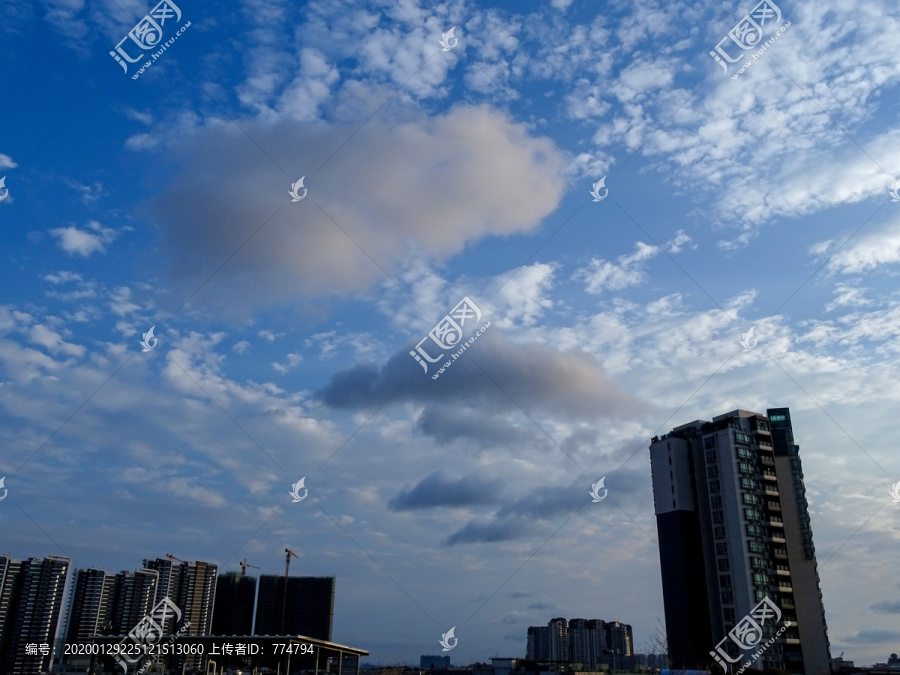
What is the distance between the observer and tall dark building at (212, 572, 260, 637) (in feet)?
433

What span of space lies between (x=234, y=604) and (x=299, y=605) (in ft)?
50.0

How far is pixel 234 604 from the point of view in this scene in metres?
135

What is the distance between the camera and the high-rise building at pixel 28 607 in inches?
4363

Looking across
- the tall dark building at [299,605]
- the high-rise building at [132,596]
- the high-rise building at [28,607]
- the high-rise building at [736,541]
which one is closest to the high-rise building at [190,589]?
the high-rise building at [132,596]

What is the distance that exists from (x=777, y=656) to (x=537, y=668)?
39.6 metres

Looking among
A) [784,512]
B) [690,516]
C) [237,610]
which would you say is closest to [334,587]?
[237,610]

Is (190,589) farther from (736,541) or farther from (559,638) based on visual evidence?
(559,638)

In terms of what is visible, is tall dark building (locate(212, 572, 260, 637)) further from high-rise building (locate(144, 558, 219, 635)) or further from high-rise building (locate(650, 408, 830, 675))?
high-rise building (locate(650, 408, 830, 675))

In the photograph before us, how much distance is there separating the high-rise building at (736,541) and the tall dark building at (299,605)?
235 ft

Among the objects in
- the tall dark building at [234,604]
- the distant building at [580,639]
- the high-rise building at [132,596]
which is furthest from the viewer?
the distant building at [580,639]

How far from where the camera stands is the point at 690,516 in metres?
86.6

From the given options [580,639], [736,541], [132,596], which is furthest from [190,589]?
[580,639]

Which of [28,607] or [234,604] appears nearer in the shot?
[28,607]

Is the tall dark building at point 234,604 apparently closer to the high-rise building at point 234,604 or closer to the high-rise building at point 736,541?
the high-rise building at point 234,604
